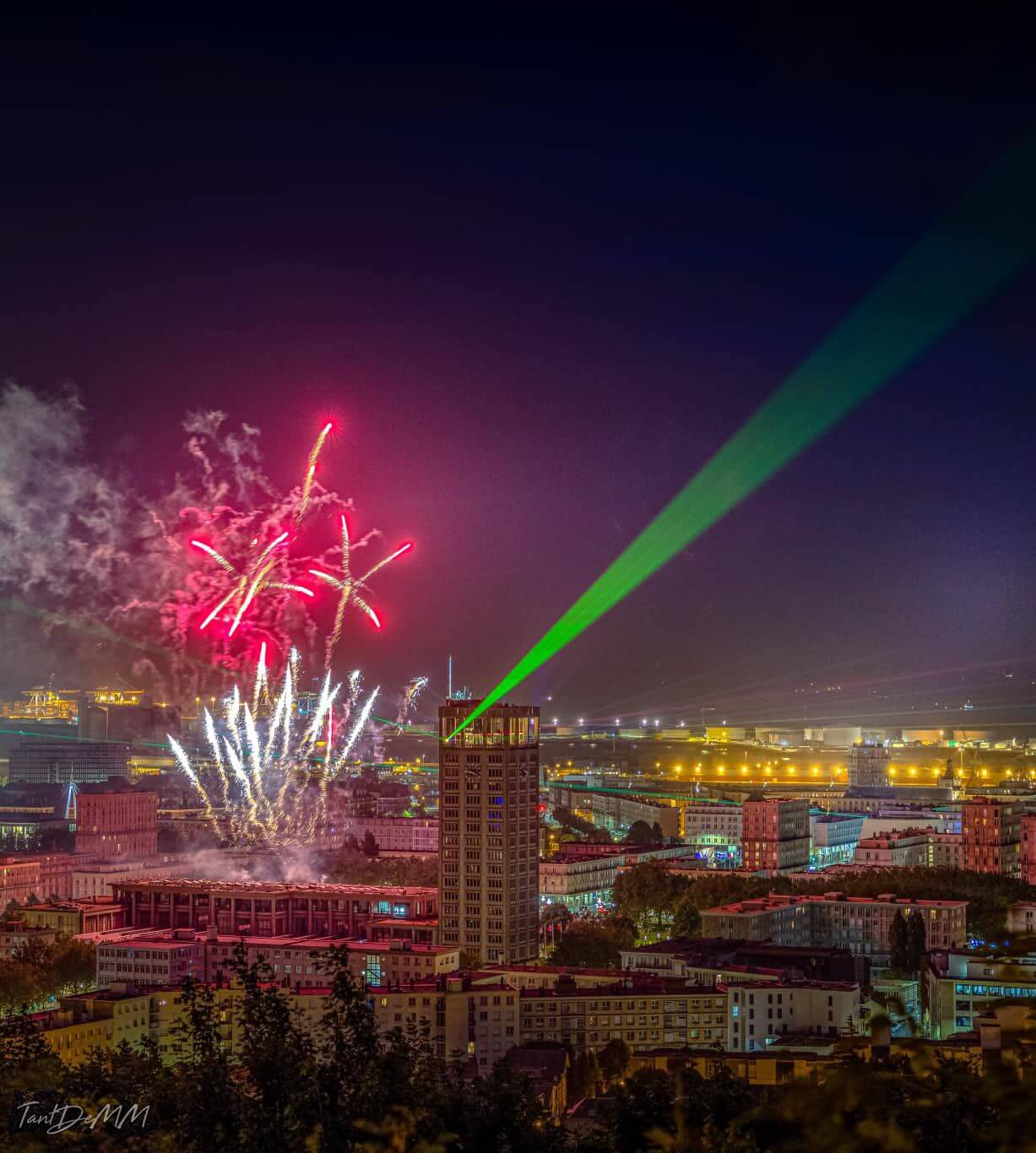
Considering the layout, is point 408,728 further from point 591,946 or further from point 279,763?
point 591,946

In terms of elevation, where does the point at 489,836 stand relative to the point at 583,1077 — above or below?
above

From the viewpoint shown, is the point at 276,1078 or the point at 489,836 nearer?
the point at 276,1078

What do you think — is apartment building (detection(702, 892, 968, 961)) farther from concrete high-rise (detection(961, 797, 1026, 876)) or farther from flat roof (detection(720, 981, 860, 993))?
concrete high-rise (detection(961, 797, 1026, 876))

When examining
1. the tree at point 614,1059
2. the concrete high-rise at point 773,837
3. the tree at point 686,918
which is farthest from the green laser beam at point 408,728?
the tree at point 614,1059

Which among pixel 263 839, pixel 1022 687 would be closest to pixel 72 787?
pixel 263 839

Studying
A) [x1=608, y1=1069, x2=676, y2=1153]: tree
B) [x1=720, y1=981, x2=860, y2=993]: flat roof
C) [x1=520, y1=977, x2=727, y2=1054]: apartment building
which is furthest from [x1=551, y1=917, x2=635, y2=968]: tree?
[x1=608, y1=1069, x2=676, y2=1153]: tree

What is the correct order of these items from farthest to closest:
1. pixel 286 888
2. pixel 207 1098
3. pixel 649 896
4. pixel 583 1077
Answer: pixel 649 896 → pixel 286 888 → pixel 583 1077 → pixel 207 1098

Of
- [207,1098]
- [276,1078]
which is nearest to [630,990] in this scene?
[207,1098]
